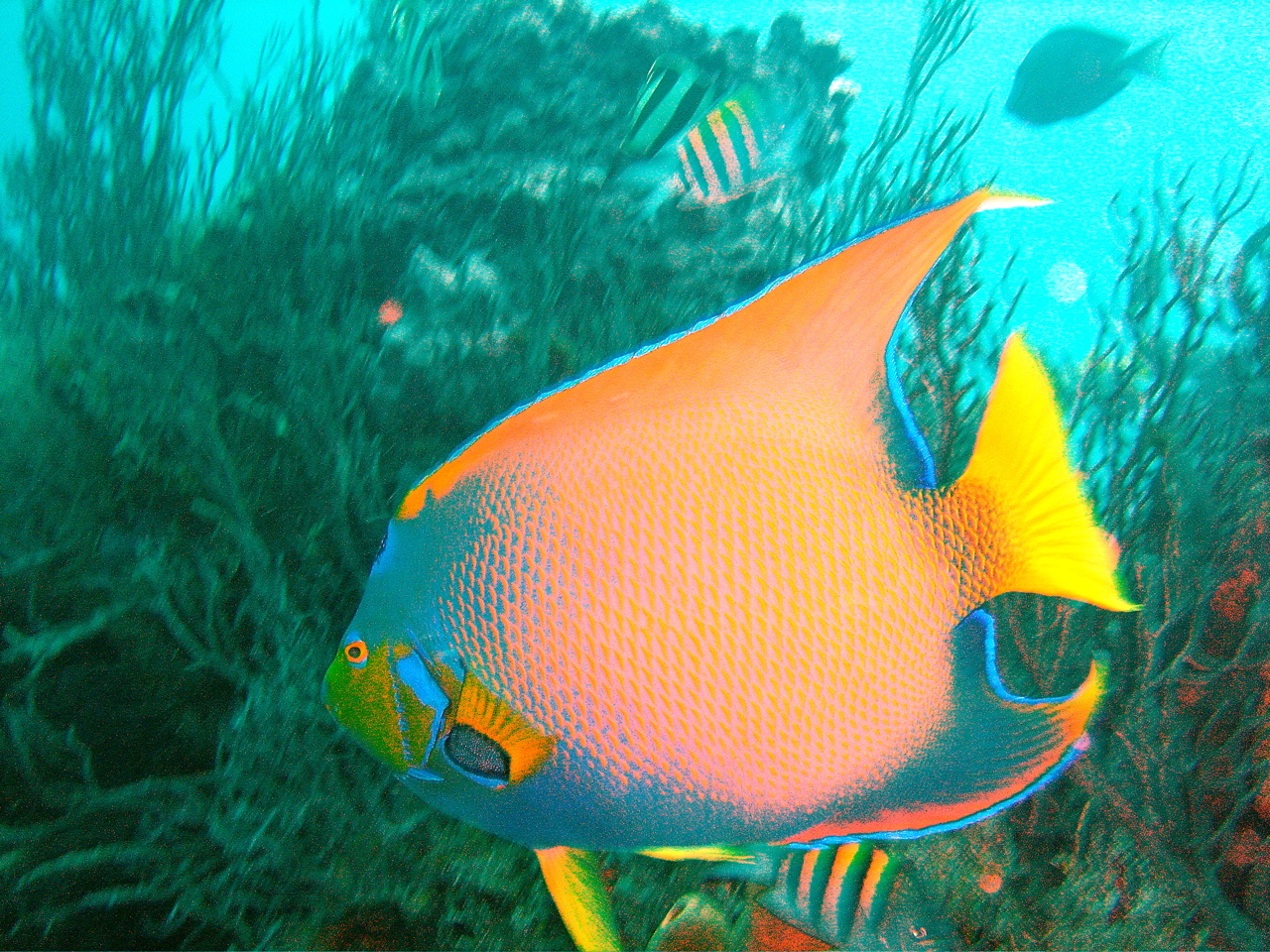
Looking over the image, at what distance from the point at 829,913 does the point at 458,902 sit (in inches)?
29.1

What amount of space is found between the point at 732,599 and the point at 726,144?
2.31 metres

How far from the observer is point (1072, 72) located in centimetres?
591

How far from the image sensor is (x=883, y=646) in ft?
1.88

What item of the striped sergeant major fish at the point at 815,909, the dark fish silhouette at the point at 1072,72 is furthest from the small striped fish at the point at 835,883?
the dark fish silhouette at the point at 1072,72

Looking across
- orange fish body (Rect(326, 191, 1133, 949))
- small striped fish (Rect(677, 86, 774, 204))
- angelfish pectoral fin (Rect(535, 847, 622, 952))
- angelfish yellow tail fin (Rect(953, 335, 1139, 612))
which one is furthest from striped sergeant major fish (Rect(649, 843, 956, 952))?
small striped fish (Rect(677, 86, 774, 204))

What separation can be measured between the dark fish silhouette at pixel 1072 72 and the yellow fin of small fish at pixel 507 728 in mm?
7812

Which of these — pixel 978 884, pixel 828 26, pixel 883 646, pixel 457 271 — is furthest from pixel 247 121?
pixel 828 26

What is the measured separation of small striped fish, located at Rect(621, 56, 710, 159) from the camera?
234 cm

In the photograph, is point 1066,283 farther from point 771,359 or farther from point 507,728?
point 507,728

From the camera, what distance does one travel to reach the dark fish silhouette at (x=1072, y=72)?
578cm

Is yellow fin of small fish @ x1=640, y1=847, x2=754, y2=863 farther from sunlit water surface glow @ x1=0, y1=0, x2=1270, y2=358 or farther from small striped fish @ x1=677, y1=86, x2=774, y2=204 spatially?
sunlit water surface glow @ x1=0, y1=0, x2=1270, y2=358

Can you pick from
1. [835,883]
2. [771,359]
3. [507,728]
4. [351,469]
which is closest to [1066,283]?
[835,883]

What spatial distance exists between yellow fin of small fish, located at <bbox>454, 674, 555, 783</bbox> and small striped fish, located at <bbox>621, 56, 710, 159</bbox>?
2319mm

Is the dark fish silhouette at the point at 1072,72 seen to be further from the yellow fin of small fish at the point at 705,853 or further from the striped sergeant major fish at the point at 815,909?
the yellow fin of small fish at the point at 705,853
